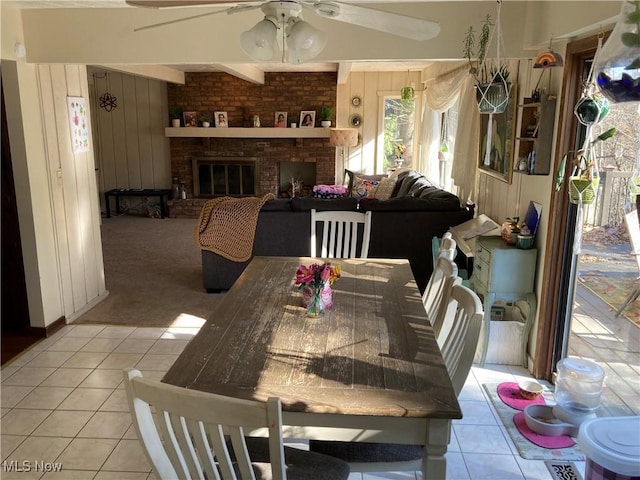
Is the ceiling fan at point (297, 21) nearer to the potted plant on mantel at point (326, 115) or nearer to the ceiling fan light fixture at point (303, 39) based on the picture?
the ceiling fan light fixture at point (303, 39)

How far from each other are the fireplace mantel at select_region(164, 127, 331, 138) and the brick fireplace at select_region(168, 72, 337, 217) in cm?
19

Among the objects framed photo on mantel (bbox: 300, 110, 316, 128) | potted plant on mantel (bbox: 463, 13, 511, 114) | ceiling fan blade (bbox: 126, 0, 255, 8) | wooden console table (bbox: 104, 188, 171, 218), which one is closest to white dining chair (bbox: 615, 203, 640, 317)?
potted plant on mantel (bbox: 463, 13, 511, 114)

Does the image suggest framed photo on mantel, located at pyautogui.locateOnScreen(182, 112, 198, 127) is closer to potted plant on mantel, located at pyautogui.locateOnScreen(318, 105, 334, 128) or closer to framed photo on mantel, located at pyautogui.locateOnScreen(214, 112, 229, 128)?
framed photo on mantel, located at pyautogui.locateOnScreen(214, 112, 229, 128)

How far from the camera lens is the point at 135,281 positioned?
498 cm

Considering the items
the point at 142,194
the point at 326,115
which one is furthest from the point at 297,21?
the point at 142,194

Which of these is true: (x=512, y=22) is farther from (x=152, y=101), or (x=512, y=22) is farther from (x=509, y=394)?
(x=152, y=101)

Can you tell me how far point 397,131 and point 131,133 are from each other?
425 centimetres

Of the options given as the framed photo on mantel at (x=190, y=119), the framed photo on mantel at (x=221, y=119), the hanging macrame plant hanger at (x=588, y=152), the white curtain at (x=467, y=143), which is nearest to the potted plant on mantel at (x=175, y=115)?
the framed photo on mantel at (x=190, y=119)

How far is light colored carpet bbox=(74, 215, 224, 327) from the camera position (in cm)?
410

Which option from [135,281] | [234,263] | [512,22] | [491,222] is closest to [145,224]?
[135,281]

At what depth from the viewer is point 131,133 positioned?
8367 mm

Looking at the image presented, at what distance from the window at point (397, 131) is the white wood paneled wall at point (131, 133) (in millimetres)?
3487

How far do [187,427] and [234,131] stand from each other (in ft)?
23.2

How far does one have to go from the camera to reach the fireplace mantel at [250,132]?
7.97 metres
